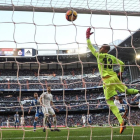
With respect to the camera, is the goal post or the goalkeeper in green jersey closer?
the goal post

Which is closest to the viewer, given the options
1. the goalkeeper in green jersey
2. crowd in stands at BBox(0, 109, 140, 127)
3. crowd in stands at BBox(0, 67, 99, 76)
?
the goalkeeper in green jersey

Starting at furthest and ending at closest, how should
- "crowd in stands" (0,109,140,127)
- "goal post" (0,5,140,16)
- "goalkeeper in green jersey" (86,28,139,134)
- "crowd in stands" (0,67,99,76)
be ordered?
"crowd in stands" (0,67,99,76) → "crowd in stands" (0,109,140,127) → "goalkeeper in green jersey" (86,28,139,134) → "goal post" (0,5,140,16)

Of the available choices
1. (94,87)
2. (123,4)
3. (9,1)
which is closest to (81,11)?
(123,4)

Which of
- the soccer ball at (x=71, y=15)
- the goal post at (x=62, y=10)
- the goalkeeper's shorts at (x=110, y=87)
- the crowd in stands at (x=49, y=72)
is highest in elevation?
the crowd in stands at (x=49, y=72)

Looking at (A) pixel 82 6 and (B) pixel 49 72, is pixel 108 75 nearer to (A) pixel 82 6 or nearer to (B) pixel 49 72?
(A) pixel 82 6

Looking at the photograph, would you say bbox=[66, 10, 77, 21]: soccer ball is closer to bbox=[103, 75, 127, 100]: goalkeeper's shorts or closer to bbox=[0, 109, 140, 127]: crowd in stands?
bbox=[103, 75, 127, 100]: goalkeeper's shorts

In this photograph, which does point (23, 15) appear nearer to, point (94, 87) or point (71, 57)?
point (94, 87)

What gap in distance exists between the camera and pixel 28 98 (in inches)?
1219

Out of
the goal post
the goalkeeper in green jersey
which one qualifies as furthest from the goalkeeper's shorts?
the goal post

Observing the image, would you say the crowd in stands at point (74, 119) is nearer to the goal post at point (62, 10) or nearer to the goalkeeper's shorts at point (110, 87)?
the goalkeeper's shorts at point (110, 87)

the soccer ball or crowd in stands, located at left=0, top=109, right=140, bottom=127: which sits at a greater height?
the soccer ball

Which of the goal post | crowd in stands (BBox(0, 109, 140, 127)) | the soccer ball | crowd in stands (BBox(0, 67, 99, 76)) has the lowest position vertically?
crowd in stands (BBox(0, 109, 140, 127))

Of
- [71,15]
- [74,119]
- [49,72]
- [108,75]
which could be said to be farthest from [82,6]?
[49,72]

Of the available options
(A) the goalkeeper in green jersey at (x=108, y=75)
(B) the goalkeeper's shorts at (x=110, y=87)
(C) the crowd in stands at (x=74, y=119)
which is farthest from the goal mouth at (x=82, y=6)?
(C) the crowd in stands at (x=74, y=119)
